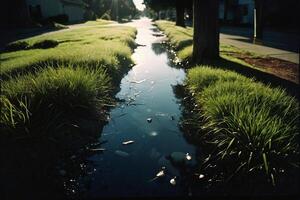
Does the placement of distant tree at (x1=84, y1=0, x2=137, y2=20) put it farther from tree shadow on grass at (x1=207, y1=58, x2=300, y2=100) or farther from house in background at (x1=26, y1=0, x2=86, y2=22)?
tree shadow on grass at (x1=207, y1=58, x2=300, y2=100)

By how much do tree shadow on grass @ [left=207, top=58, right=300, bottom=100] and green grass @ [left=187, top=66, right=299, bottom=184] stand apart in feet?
4.73

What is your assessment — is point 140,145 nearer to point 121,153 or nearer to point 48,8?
point 121,153

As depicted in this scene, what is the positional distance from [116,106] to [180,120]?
1590 mm

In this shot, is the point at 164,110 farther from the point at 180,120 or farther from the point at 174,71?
the point at 174,71

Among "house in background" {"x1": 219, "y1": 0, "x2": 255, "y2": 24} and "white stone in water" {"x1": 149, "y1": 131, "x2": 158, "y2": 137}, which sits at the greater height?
"house in background" {"x1": 219, "y1": 0, "x2": 255, "y2": 24}

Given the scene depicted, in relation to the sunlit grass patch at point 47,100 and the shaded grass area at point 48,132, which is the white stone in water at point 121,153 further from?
the sunlit grass patch at point 47,100

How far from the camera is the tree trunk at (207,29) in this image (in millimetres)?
10680

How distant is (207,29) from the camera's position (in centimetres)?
1084

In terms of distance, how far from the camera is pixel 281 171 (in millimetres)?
3775

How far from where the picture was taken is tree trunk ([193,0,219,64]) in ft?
35.0

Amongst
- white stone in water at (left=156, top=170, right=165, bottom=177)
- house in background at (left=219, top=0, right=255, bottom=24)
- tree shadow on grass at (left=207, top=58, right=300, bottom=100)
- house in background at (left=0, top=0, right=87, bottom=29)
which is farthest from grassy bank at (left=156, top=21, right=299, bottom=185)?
house in background at (left=219, top=0, right=255, bottom=24)

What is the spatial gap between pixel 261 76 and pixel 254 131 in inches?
177

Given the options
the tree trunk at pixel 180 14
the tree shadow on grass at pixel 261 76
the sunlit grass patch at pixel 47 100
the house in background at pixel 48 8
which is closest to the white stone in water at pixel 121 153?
the sunlit grass patch at pixel 47 100

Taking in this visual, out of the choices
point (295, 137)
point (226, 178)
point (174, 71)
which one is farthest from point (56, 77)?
point (174, 71)
